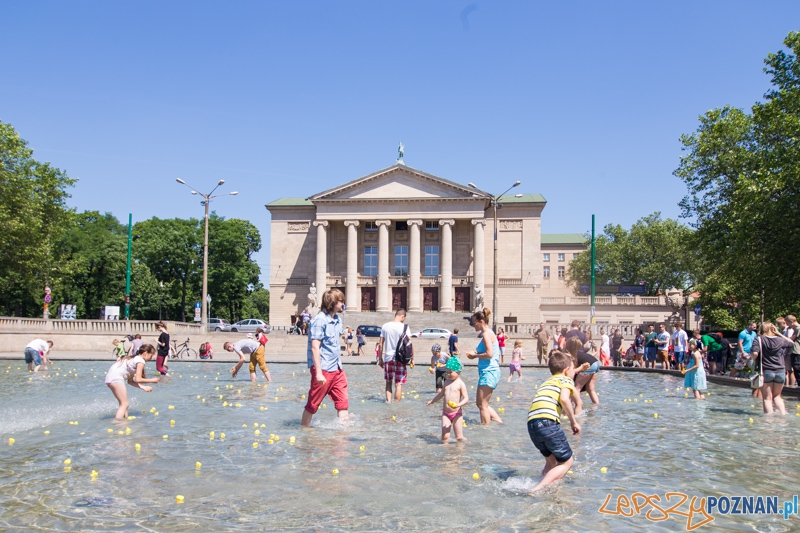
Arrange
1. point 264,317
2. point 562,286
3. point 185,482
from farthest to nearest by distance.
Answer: point 264,317
point 562,286
point 185,482

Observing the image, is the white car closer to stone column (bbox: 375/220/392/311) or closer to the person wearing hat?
stone column (bbox: 375/220/392/311)

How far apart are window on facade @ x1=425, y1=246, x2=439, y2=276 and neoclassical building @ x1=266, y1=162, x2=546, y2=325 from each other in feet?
0.34

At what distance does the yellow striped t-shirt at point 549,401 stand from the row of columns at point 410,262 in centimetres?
6019

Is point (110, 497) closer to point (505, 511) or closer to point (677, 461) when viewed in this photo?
point (505, 511)

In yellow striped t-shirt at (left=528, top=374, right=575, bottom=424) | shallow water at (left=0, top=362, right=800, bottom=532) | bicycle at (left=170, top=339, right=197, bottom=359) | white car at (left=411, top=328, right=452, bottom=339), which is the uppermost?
yellow striped t-shirt at (left=528, top=374, right=575, bottom=424)

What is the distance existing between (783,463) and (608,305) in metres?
64.6

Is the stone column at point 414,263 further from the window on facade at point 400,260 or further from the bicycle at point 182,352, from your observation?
the bicycle at point 182,352

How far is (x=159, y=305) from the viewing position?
74.6 metres

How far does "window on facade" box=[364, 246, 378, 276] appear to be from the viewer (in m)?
72.8

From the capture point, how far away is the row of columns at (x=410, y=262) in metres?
68.7

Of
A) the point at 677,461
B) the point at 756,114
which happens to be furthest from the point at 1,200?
the point at 677,461

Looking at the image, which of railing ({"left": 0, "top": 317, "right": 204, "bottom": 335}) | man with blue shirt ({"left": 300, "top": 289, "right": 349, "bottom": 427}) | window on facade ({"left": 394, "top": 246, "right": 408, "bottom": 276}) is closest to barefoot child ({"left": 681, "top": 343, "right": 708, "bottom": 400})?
man with blue shirt ({"left": 300, "top": 289, "right": 349, "bottom": 427})

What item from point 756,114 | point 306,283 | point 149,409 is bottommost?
point 149,409

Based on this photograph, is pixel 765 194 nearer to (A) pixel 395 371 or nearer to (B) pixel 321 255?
(A) pixel 395 371
